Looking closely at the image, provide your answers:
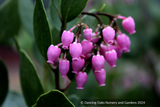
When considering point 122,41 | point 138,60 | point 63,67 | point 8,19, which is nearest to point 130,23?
point 122,41

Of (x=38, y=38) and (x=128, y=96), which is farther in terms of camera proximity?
(x=128, y=96)

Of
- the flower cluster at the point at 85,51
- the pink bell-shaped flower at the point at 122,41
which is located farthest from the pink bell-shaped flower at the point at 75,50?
the pink bell-shaped flower at the point at 122,41

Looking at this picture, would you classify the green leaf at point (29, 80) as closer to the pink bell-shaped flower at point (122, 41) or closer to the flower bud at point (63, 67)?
the flower bud at point (63, 67)

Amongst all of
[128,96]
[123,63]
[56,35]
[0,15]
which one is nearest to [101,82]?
[56,35]

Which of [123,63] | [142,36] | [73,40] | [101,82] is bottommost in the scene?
[123,63]

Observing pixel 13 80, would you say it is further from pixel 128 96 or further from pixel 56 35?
pixel 56 35

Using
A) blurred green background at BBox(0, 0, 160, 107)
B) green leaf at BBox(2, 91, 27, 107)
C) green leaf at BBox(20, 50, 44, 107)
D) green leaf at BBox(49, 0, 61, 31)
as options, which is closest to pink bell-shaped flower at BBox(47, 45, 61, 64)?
green leaf at BBox(20, 50, 44, 107)

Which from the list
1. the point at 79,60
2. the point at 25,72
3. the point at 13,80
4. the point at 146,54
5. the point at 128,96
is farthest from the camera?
the point at 13,80

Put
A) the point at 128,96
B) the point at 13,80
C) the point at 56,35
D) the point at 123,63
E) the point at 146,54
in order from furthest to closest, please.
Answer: the point at 13,80, the point at 123,63, the point at 146,54, the point at 128,96, the point at 56,35
